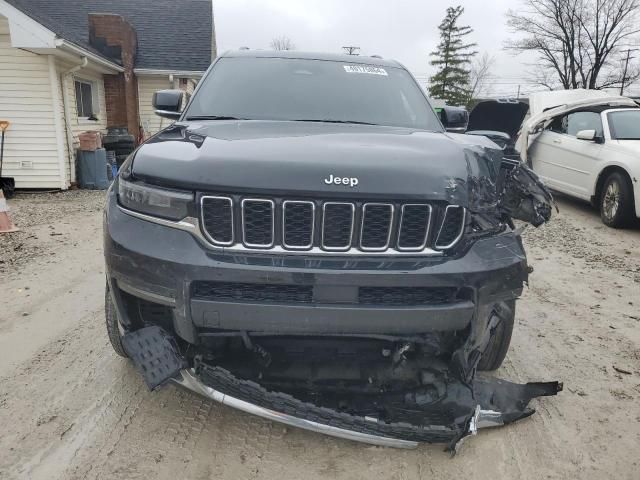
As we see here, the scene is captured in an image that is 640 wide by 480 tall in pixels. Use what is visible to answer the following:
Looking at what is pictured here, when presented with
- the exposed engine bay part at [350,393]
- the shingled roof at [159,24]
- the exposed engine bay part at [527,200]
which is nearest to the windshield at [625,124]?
the exposed engine bay part at [527,200]

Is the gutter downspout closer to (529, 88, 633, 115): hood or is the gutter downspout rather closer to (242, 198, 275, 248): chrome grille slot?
(529, 88, 633, 115): hood

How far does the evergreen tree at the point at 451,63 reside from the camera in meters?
50.2

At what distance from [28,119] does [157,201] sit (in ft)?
33.9

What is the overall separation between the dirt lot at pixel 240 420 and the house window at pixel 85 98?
1011 cm

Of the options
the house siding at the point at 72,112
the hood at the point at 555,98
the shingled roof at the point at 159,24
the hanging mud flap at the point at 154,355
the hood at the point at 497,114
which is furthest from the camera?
the shingled roof at the point at 159,24

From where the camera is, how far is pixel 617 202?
753 cm

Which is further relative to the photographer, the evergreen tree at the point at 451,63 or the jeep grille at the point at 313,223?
the evergreen tree at the point at 451,63

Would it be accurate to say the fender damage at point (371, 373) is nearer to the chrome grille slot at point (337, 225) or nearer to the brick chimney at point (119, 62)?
the chrome grille slot at point (337, 225)

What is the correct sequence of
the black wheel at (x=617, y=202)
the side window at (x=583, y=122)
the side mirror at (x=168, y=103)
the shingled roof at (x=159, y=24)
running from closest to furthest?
the side mirror at (x=168, y=103), the black wheel at (x=617, y=202), the side window at (x=583, y=122), the shingled roof at (x=159, y=24)

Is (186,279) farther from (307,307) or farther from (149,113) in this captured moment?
(149,113)

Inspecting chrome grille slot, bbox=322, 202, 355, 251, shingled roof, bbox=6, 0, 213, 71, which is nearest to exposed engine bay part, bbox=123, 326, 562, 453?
chrome grille slot, bbox=322, 202, 355, 251

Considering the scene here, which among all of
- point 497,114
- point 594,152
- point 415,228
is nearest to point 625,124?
point 594,152

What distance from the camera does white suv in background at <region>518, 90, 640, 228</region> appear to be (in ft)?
24.5

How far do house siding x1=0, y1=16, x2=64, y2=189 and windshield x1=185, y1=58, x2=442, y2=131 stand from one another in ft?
28.2
